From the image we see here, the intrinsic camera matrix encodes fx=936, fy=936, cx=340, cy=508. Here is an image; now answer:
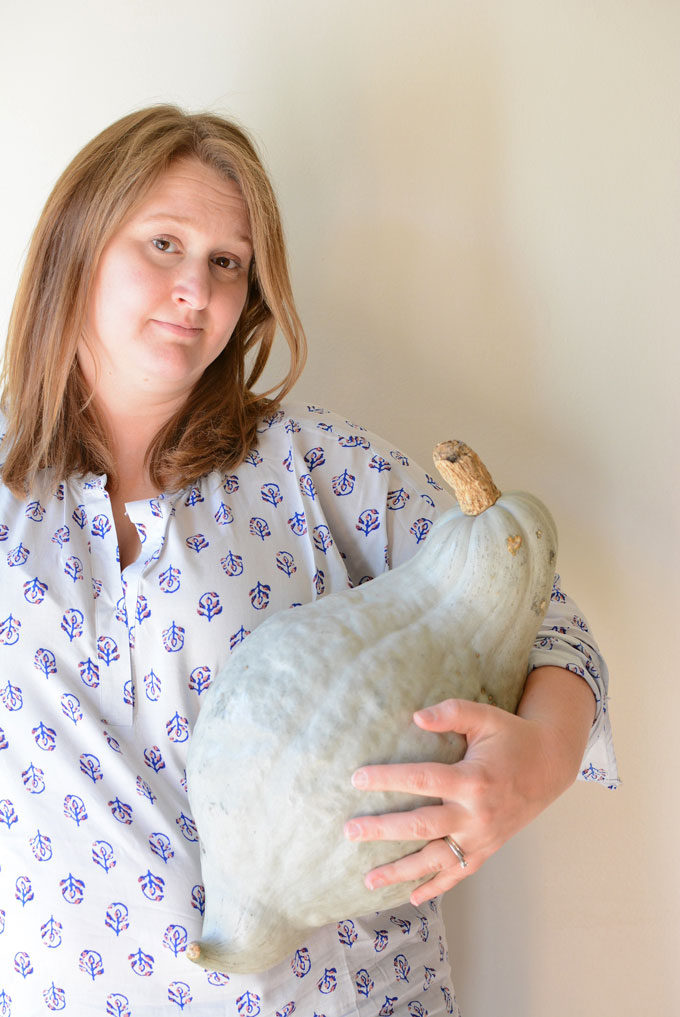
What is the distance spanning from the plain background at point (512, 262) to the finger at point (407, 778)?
2.77ft

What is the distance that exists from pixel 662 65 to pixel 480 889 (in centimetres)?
153

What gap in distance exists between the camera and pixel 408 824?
938mm

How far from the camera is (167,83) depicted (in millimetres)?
1763

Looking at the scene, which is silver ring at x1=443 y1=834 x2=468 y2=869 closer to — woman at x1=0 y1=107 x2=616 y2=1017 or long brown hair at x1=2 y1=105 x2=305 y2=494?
woman at x1=0 y1=107 x2=616 y2=1017

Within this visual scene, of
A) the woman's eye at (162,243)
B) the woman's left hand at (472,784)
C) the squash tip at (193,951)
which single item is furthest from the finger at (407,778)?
the woman's eye at (162,243)

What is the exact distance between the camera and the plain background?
1688 mm

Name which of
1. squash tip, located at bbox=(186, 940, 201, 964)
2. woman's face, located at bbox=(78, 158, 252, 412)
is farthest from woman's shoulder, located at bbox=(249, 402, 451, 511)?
squash tip, located at bbox=(186, 940, 201, 964)

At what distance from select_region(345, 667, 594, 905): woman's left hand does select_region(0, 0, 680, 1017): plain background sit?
65 centimetres

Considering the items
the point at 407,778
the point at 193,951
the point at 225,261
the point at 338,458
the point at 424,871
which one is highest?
the point at 225,261

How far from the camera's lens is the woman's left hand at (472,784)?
93 cm

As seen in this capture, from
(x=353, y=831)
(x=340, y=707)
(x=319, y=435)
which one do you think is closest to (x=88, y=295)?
(x=319, y=435)

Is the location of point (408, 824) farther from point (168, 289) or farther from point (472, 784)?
point (168, 289)

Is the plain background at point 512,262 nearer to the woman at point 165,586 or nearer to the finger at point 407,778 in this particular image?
the woman at point 165,586

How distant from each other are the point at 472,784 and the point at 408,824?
85mm
